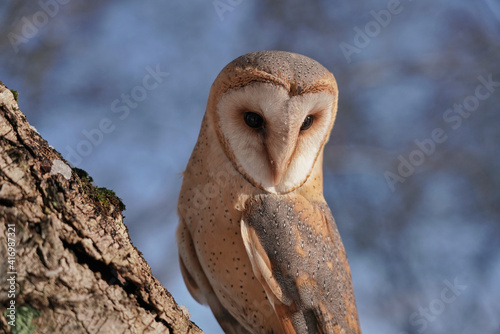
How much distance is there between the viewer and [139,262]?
3.75ft

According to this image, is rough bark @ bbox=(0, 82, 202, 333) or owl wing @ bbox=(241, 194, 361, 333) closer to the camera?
rough bark @ bbox=(0, 82, 202, 333)

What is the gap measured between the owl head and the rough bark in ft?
2.53

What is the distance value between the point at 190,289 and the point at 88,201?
4.20 feet

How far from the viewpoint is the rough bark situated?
3.14 ft

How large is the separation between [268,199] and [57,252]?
1011 millimetres

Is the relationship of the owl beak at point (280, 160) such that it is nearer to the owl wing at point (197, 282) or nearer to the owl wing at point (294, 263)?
the owl wing at point (294, 263)

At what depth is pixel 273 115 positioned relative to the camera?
65.9 inches

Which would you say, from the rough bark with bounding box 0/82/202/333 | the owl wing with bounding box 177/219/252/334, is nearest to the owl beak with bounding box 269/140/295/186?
the owl wing with bounding box 177/219/252/334

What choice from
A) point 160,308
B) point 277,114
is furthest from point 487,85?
point 160,308

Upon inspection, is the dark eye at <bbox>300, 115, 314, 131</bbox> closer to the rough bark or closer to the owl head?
the owl head

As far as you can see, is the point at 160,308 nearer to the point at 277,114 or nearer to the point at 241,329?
the point at 277,114

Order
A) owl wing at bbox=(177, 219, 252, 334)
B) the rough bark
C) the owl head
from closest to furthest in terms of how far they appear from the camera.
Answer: the rough bark, the owl head, owl wing at bbox=(177, 219, 252, 334)

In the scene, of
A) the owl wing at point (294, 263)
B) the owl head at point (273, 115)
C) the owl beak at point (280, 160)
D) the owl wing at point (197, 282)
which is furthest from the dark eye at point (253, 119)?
the owl wing at point (197, 282)

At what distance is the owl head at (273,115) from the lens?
1.67m
